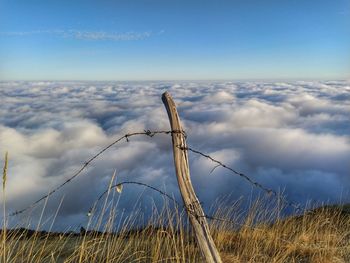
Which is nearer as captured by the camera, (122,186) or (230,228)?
(122,186)

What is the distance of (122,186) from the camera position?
3566 millimetres

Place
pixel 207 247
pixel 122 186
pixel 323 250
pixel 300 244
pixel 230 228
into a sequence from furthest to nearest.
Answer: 1. pixel 230 228
2. pixel 300 244
3. pixel 323 250
4. pixel 122 186
5. pixel 207 247

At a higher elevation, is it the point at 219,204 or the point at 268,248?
the point at 219,204

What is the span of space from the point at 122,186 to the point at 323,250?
131 inches

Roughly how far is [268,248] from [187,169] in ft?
10.3

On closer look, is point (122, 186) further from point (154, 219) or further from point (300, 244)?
point (300, 244)

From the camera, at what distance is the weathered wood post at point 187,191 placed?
10.9ft

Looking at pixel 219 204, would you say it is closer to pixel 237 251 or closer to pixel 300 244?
pixel 237 251

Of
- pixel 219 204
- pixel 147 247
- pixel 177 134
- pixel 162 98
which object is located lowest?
pixel 147 247

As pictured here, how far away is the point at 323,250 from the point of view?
5645mm

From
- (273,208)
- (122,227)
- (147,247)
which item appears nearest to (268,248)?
(273,208)

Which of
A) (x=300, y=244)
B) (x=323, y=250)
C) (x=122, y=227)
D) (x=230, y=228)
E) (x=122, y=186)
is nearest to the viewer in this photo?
(x=122, y=186)

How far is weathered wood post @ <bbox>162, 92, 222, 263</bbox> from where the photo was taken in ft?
10.9

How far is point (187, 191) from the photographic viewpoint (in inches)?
131
